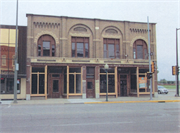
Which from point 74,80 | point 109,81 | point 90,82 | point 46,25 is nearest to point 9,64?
point 46,25

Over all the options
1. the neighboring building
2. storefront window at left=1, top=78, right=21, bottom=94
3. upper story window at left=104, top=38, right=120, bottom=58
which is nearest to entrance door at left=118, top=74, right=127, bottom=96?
upper story window at left=104, top=38, right=120, bottom=58

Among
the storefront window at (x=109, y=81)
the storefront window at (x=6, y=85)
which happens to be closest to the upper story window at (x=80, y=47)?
the storefront window at (x=109, y=81)

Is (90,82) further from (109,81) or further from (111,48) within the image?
(111,48)

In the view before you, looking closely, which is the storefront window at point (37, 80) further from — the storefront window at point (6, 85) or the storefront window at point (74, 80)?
the storefront window at point (74, 80)

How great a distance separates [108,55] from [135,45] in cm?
381

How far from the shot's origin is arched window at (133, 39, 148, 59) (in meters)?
26.0

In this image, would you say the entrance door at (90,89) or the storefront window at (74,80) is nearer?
the storefront window at (74,80)

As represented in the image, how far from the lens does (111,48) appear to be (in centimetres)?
2531

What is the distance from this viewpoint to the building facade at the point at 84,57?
23.0 m

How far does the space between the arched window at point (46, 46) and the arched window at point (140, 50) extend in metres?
9.86

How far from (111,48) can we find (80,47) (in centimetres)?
375

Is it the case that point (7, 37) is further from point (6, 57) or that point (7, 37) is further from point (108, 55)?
point (108, 55)

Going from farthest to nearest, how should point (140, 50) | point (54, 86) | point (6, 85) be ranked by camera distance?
point (140, 50), point (54, 86), point (6, 85)

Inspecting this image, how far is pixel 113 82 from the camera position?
24.8 m
